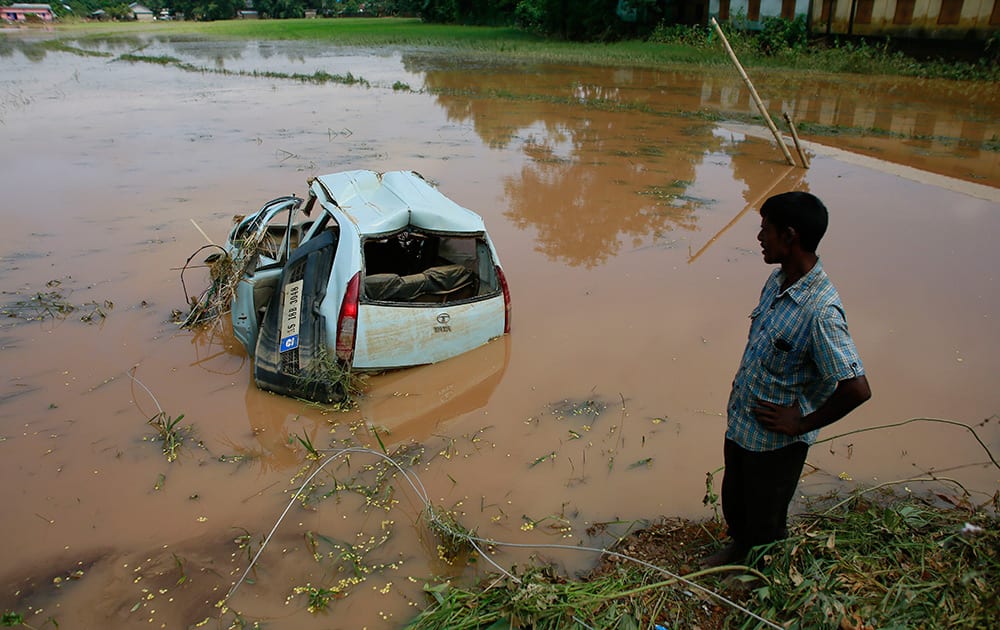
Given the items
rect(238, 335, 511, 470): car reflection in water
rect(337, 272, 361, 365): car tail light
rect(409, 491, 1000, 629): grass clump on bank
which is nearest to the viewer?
rect(409, 491, 1000, 629): grass clump on bank

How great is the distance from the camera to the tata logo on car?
509 centimetres

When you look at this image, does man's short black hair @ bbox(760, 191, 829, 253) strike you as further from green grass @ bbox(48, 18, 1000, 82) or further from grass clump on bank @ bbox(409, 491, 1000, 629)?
green grass @ bbox(48, 18, 1000, 82)

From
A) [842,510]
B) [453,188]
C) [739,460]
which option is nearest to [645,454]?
[842,510]

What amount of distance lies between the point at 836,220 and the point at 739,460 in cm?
740

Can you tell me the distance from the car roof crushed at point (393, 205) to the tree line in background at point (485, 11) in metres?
32.0

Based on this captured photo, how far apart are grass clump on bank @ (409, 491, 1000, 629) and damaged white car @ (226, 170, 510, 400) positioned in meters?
2.20

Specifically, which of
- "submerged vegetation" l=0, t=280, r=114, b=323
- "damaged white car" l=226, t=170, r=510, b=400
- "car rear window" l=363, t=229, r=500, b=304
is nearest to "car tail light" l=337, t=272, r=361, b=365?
"damaged white car" l=226, t=170, r=510, b=400

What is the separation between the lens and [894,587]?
8.57ft

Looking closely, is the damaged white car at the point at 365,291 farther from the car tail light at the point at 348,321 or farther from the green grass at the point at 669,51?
the green grass at the point at 669,51

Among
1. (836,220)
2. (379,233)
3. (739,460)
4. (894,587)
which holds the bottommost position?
(836,220)

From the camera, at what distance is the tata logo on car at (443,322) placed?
16.7ft

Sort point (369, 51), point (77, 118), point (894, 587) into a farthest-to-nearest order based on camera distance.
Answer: point (369, 51) → point (77, 118) → point (894, 587)

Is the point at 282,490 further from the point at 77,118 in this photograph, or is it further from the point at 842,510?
the point at 77,118

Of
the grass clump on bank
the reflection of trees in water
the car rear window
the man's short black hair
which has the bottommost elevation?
the reflection of trees in water
